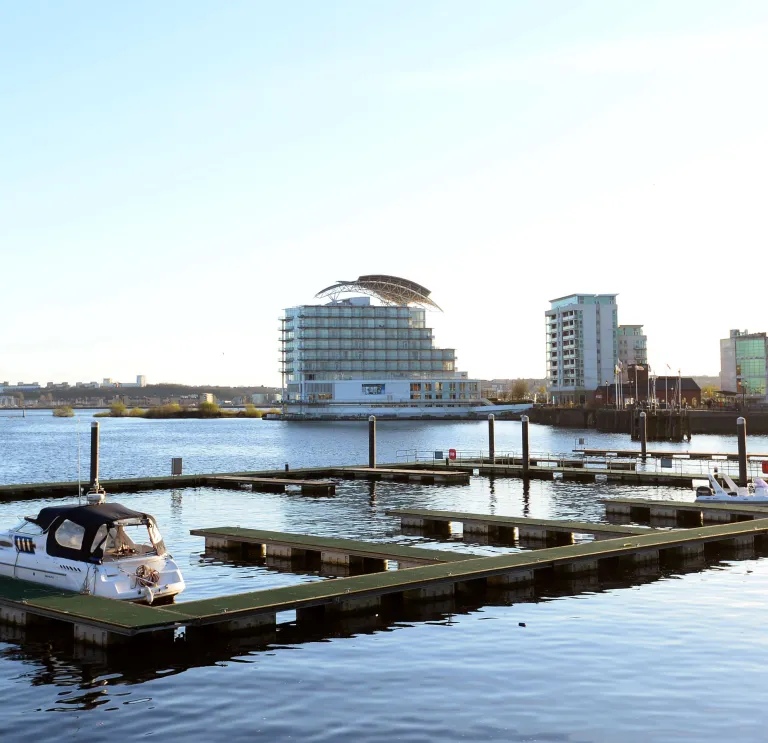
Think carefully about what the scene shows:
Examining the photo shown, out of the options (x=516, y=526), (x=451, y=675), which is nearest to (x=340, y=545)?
(x=516, y=526)

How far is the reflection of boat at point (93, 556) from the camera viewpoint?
26.5 m

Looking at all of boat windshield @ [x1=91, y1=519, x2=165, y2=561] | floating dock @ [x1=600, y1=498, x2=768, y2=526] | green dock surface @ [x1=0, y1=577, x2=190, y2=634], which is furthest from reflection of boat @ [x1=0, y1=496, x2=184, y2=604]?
floating dock @ [x1=600, y1=498, x2=768, y2=526]

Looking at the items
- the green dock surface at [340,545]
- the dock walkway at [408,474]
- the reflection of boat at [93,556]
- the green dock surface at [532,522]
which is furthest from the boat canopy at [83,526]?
the dock walkway at [408,474]

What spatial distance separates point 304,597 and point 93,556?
6092 mm

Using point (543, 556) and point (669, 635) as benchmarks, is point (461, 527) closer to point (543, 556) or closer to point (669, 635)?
point (543, 556)

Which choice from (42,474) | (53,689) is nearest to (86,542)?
(53,689)

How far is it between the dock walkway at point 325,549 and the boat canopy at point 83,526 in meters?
8.57

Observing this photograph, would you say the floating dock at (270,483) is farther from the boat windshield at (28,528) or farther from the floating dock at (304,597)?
the boat windshield at (28,528)

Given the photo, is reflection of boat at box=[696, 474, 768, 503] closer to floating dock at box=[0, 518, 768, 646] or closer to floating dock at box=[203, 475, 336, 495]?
floating dock at box=[0, 518, 768, 646]

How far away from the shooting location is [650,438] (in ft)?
494

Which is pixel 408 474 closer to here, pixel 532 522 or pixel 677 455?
pixel 532 522

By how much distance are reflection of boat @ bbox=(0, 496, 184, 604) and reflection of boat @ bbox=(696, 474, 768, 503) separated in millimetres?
33469

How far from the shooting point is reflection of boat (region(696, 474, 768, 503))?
5169cm

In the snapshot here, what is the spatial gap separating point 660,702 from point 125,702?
1070 centimetres
